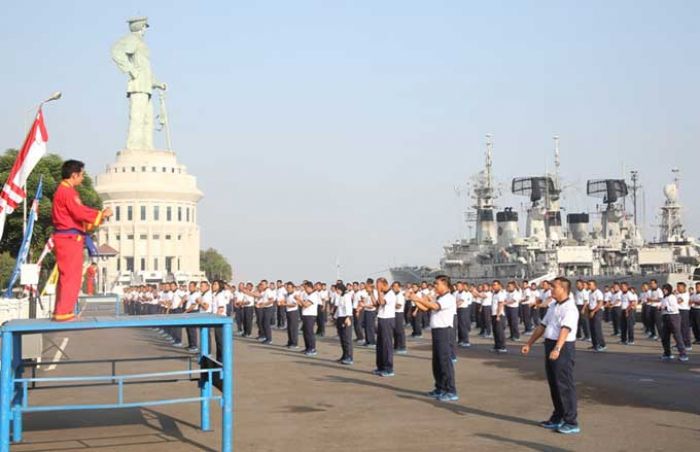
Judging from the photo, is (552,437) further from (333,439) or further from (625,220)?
(625,220)

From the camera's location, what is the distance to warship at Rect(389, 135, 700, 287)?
185ft

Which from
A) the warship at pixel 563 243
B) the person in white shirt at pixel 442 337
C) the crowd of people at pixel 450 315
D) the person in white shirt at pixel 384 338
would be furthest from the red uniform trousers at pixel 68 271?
the warship at pixel 563 243

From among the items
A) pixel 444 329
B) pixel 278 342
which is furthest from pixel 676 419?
pixel 278 342

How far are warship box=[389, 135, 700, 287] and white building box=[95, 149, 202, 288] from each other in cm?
4481

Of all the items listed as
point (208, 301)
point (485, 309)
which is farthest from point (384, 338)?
point (485, 309)

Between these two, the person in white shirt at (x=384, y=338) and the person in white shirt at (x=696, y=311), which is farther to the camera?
the person in white shirt at (x=696, y=311)

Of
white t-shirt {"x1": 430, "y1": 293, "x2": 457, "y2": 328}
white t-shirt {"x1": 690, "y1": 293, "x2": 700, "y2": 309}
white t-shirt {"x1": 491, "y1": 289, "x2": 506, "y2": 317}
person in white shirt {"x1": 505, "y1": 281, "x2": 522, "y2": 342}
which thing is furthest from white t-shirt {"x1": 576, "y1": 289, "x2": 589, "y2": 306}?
white t-shirt {"x1": 430, "y1": 293, "x2": 457, "y2": 328}

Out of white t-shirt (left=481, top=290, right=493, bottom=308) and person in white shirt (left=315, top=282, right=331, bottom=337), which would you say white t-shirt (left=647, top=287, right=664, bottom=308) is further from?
person in white shirt (left=315, top=282, right=331, bottom=337)

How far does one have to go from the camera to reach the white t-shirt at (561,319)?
10234 mm

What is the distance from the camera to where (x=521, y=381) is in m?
15.1

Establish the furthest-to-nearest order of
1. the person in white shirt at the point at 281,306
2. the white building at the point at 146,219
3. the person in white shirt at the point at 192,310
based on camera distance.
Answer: the white building at the point at 146,219
the person in white shirt at the point at 281,306
the person in white shirt at the point at 192,310

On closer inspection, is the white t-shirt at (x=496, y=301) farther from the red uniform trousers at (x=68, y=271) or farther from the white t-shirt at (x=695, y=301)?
the red uniform trousers at (x=68, y=271)

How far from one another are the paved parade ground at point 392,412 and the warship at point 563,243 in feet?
121

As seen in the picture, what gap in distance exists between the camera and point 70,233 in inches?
339
